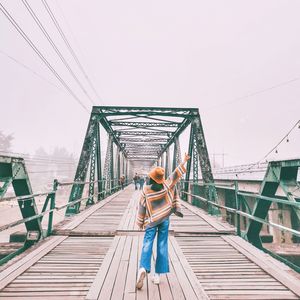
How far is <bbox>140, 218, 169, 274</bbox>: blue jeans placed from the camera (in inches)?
123

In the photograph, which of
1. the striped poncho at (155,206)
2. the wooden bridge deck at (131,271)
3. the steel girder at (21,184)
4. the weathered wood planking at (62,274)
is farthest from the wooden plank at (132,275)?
the steel girder at (21,184)

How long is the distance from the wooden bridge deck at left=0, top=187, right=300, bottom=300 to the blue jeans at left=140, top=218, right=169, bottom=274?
0.83 ft

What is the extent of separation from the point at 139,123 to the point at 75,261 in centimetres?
1158

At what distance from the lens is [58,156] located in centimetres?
17662

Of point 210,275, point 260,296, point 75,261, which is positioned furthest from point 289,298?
point 75,261

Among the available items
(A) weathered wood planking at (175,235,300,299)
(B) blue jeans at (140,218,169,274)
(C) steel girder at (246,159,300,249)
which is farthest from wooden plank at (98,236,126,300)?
(C) steel girder at (246,159,300,249)

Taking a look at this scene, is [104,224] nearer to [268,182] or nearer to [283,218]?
[268,182]

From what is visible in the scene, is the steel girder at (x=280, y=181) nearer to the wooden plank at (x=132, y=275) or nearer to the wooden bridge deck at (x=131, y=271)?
the wooden bridge deck at (x=131, y=271)

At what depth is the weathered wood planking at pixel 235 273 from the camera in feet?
9.67

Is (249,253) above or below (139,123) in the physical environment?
below

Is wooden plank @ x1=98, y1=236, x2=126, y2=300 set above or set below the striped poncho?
below

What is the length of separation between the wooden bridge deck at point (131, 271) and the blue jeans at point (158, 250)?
25cm

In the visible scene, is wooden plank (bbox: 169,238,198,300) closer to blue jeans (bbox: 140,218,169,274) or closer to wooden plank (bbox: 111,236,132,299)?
blue jeans (bbox: 140,218,169,274)

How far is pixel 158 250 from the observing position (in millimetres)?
3254
